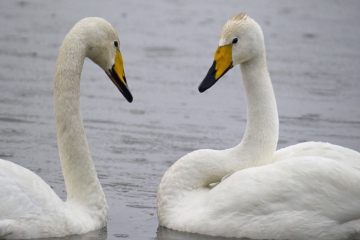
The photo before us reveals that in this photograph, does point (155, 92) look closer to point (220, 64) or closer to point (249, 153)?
point (220, 64)

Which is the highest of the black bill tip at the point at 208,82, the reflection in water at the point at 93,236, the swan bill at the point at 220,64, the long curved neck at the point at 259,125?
the swan bill at the point at 220,64

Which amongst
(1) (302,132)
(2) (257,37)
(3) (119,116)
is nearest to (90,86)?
(3) (119,116)

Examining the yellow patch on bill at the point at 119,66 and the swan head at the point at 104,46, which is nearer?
the swan head at the point at 104,46

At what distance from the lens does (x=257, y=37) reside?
27.7ft

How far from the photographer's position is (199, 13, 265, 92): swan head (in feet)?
27.5

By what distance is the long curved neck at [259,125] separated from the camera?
8375mm

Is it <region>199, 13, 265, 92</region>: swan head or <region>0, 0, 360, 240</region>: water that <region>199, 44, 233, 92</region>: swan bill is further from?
<region>0, 0, 360, 240</region>: water

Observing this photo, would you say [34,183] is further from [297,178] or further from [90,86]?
[90,86]

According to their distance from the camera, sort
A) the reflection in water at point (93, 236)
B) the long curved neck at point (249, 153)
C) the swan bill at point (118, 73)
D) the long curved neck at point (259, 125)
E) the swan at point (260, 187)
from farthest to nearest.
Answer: the long curved neck at point (259, 125) < the long curved neck at point (249, 153) < the swan bill at point (118, 73) < the swan at point (260, 187) < the reflection in water at point (93, 236)

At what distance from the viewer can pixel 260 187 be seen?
7.71 metres

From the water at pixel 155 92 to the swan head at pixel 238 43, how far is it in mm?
1645

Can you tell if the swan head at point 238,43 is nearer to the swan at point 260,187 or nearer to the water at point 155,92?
the swan at point 260,187

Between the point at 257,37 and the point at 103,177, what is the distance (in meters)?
2.39

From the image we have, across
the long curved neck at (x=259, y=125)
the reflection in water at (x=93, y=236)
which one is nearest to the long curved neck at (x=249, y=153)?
the long curved neck at (x=259, y=125)
